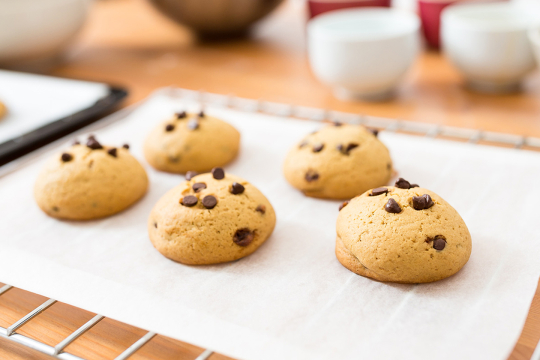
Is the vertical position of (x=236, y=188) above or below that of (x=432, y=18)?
below

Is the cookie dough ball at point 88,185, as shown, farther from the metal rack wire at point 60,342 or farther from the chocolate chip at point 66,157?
the metal rack wire at point 60,342

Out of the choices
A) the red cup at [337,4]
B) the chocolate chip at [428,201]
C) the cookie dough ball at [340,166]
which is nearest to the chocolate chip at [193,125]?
the cookie dough ball at [340,166]

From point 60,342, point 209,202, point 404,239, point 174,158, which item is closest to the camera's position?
point 60,342

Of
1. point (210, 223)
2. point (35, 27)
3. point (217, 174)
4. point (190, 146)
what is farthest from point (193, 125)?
point (35, 27)

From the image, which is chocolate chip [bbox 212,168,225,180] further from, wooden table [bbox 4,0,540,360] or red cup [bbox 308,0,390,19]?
red cup [bbox 308,0,390,19]

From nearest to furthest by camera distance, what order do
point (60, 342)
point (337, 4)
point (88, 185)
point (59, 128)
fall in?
point (60, 342)
point (88, 185)
point (59, 128)
point (337, 4)

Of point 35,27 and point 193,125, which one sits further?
point 35,27

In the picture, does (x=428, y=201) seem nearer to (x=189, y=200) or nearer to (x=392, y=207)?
(x=392, y=207)

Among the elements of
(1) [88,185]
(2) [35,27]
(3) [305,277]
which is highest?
(2) [35,27]

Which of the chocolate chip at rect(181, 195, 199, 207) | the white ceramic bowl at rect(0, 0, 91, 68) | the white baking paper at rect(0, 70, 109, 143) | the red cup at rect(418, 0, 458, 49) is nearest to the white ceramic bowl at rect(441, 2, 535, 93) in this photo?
the red cup at rect(418, 0, 458, 49)
